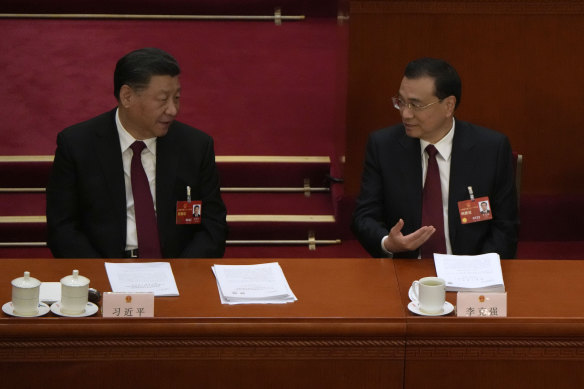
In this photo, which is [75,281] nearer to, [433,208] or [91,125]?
[91,125]

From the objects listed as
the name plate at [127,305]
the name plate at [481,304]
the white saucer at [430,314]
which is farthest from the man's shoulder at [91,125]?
the name plate at [481,304]

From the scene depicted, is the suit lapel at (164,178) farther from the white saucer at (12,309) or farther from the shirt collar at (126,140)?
the white saucer at (12,309)

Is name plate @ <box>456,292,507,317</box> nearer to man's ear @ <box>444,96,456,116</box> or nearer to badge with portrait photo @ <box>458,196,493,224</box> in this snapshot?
badge with portrait photo @ <box>458,196,493,224</box>

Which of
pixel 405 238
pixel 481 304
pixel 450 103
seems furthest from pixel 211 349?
pixel 450 103

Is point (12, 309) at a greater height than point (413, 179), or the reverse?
point (413, 179)

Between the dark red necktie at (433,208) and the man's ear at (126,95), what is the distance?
3.57 feet

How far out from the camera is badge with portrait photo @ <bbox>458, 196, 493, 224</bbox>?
360cm

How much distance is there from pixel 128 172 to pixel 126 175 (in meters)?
0.01

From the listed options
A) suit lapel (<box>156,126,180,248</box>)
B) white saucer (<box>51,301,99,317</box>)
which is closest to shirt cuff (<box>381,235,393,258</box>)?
suit lapel (<box>156,126,180,248</box>)

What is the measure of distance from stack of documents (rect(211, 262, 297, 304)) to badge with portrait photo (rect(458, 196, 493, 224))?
0.76 meters

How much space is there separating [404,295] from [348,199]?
1.80 m

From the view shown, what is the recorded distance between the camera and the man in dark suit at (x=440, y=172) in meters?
3.65

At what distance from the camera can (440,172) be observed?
3.71 meters

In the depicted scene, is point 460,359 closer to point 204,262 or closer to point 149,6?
point 204,262
